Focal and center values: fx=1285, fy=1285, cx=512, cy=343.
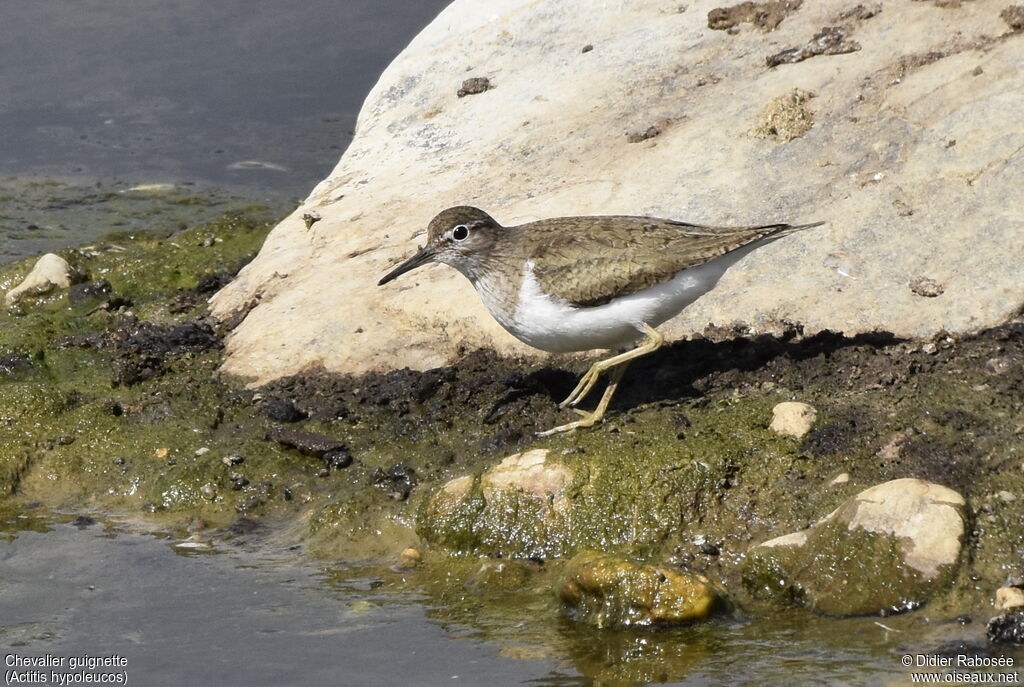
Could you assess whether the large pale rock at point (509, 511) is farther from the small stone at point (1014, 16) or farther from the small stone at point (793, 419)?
the small stone at point (1014, 16)

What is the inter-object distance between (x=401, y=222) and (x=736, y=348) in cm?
312

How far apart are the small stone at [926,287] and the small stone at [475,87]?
4.65m

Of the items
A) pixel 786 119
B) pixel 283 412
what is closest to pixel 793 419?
pixel 786 119

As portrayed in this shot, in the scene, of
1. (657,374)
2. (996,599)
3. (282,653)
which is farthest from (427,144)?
(996,599)

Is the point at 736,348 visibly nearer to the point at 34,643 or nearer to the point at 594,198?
the point at 594,198

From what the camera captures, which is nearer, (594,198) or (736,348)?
(736,348)

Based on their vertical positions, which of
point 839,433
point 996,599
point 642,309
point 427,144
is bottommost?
point 996,599

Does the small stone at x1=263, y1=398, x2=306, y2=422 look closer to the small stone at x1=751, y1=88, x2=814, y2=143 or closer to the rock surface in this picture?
the small stone at x1=751, y1=88, x2=814, y2=143

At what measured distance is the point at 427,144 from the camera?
11.1 metres

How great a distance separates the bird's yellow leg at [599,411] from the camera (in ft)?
25.3

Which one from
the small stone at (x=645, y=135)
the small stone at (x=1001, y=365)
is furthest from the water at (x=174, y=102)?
the small stone at (x=1001, y=365)

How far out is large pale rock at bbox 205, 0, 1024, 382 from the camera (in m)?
8.36

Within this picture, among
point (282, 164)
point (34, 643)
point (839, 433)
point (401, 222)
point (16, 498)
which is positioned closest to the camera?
point (34, 643)

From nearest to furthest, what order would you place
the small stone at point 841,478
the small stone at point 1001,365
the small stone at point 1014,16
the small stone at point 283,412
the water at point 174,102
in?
the small stone at point 841,478 < the small stone at point 1001,365 < the small stone at point 283,412 < the small stone at point 1014,16 < the water at point 174,102
